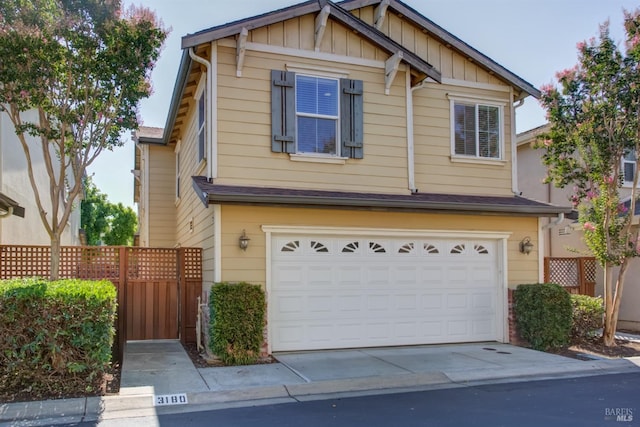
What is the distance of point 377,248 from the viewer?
10.5m

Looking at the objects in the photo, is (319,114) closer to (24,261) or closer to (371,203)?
(371,203)

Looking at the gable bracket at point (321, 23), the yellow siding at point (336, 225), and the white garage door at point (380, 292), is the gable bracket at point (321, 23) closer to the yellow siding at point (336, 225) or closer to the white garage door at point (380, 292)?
the yellow siding at point (336, 225)

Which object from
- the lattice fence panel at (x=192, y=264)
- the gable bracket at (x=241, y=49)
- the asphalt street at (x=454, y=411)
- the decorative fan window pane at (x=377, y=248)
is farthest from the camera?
the lattice fence panel at (x=192, y=264)

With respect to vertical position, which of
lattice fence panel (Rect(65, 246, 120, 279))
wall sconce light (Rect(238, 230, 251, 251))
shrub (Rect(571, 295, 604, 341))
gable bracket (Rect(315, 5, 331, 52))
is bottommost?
shrub (Rect(571, 295, 604, 341))

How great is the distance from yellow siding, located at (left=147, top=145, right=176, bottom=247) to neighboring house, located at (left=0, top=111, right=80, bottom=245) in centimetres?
289

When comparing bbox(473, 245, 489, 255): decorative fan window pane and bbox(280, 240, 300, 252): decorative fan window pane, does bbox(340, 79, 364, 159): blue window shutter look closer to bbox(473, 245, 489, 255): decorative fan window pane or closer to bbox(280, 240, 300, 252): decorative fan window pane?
bbox(280, 240, 300, 252): decorative fan window pane

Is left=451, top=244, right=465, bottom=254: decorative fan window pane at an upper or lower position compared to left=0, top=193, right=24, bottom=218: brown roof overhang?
lower

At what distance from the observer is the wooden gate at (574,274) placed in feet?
41.5

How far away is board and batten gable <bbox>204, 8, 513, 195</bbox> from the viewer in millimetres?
9688

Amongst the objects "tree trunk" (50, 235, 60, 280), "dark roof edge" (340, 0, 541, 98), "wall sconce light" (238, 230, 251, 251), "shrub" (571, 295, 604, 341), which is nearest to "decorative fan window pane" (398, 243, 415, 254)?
"wall sconce light" (238, 230, 251, 251)

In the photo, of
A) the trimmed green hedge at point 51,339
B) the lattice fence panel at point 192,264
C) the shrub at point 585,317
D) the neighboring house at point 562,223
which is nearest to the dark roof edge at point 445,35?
the neighboring house at point 562,223

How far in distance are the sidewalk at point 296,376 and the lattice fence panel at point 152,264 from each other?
53.8 inches

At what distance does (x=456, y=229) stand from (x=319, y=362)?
13.1ft

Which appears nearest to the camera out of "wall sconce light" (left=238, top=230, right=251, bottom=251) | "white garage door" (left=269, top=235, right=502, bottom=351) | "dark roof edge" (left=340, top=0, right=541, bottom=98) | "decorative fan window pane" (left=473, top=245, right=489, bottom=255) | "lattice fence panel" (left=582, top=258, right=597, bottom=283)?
"wall sconce light" (left=238, top=230, right=251, bottom=251)
